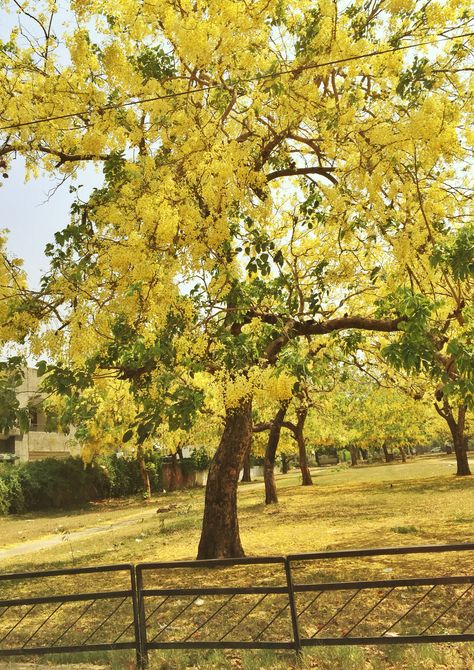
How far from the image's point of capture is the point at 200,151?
285 inches

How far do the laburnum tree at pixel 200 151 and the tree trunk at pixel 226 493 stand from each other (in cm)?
81

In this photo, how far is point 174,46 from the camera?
295 inches

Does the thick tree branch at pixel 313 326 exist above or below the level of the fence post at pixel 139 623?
above

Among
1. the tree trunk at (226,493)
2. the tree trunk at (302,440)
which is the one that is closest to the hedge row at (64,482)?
the tree trunk at (302,440)

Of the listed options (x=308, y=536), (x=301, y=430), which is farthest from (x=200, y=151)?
(x=301, y=430)

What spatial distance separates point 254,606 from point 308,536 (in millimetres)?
7318

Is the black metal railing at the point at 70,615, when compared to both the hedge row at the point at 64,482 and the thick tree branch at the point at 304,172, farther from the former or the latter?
the hedge row at the point at 64,482

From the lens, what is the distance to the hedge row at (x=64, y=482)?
85.1ft

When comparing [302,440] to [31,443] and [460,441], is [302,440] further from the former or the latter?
[31,443]

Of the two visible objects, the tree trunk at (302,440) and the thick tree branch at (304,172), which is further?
the tree trunk at (302,440)

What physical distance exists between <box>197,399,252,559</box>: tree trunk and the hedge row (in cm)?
1850

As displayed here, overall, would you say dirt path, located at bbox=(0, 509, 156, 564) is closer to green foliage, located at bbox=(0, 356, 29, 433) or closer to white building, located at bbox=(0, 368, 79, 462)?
green foliage, located at bbox=(0, 356, 29, 433)

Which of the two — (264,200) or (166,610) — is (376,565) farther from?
(264,200)

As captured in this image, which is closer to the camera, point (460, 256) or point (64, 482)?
point (460, 256)
